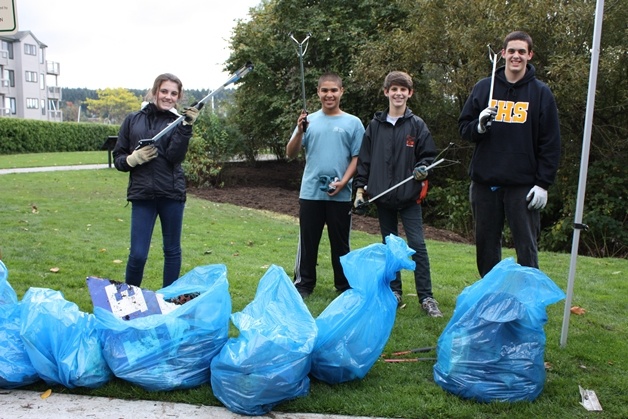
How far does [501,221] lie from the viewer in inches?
151

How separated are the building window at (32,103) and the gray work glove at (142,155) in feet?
195

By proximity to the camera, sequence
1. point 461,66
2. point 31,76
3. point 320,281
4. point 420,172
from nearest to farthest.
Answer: point 420,172 < point 320,281 < point 461,66 < point 31,76

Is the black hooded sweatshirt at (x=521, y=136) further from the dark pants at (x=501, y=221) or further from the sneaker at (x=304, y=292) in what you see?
the sneaker at (x=304, y=292)

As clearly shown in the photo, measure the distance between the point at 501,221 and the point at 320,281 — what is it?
2082 mm

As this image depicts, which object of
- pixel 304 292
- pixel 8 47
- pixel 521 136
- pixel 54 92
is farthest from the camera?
pixel 54 92

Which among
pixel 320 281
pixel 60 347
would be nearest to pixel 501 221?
pixel 320 281

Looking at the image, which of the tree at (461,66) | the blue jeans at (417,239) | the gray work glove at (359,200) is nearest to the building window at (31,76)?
the tree at (461,66)

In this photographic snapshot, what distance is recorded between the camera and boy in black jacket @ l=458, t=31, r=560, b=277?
11.6ft

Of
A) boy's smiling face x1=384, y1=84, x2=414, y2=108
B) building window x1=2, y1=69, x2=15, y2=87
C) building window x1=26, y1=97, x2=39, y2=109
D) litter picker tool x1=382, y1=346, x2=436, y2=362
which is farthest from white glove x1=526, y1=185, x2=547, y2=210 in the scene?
building window x1=26, y1=97, x2=39, y2=109

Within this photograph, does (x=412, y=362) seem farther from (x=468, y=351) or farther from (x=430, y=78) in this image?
(x=430, y=78)

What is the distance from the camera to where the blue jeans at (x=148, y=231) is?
395 cm

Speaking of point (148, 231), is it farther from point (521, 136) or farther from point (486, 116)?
point (521, 136)

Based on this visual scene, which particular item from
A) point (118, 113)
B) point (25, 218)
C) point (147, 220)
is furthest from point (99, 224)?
point (118, 113)

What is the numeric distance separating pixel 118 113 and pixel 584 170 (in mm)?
82295
